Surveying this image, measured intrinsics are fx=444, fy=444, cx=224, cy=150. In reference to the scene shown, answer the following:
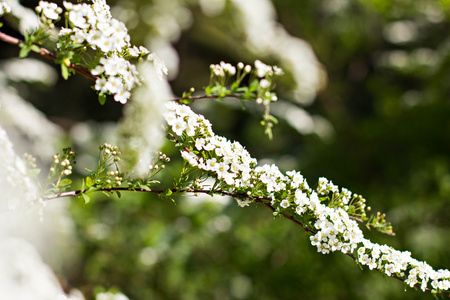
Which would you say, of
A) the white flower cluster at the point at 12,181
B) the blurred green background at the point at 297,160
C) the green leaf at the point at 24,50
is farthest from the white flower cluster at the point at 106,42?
the blurred green background at the point at 297,160

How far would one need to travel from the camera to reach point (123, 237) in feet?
11.6

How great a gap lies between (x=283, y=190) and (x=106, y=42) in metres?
0.52

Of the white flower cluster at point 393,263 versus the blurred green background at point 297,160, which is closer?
the white flower cluster at point 393,263

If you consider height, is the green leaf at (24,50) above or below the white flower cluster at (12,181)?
above

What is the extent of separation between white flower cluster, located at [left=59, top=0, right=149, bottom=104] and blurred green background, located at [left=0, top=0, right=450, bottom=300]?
121 cm

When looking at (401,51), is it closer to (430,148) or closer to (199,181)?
(430,148)

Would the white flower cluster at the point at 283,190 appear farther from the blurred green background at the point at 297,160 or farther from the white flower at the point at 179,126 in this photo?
the blurred green background at the point at 297,160

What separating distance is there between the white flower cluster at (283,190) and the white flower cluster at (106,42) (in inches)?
4.8

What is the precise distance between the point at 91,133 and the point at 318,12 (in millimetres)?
3668

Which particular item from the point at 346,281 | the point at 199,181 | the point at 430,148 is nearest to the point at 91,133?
the point at 346,281

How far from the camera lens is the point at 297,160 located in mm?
4957

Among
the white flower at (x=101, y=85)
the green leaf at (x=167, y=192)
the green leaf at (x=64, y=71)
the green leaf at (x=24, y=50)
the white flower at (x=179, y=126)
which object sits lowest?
the green leaf at (x=167, y=192)

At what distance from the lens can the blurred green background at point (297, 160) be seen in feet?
10.9

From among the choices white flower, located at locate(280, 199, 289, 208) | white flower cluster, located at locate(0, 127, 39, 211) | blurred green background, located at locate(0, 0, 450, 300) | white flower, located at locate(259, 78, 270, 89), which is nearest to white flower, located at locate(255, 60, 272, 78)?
white flower, located at locate(259, 78, 270, 89)
